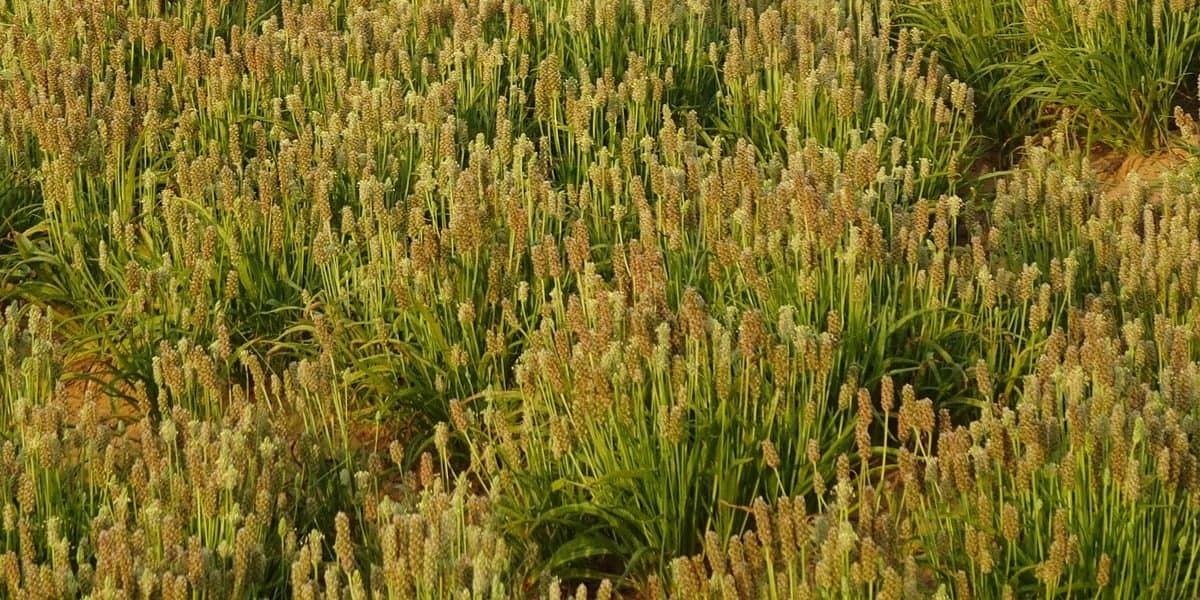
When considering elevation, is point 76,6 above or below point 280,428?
above

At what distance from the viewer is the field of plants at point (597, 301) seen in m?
3.76

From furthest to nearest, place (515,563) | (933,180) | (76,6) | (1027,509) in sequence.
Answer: (76,6) < (933,180) < (515,563) < (1027,509)

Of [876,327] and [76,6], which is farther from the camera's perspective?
[76,6]

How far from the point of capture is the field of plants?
3.76m

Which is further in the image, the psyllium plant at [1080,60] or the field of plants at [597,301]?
the psyllium plant at [1080,60]

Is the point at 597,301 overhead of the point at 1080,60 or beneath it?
beneath

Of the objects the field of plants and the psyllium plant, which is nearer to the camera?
the field of plants

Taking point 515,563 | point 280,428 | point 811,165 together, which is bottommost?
point 515,563

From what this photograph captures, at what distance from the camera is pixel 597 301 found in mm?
4367

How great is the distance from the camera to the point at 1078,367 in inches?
153

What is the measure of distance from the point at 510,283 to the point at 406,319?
0.95 ft

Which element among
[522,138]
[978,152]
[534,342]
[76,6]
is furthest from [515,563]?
[76,6]

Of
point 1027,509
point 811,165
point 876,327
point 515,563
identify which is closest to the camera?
point 1027,509

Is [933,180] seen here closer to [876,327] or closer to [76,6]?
[876,327]
